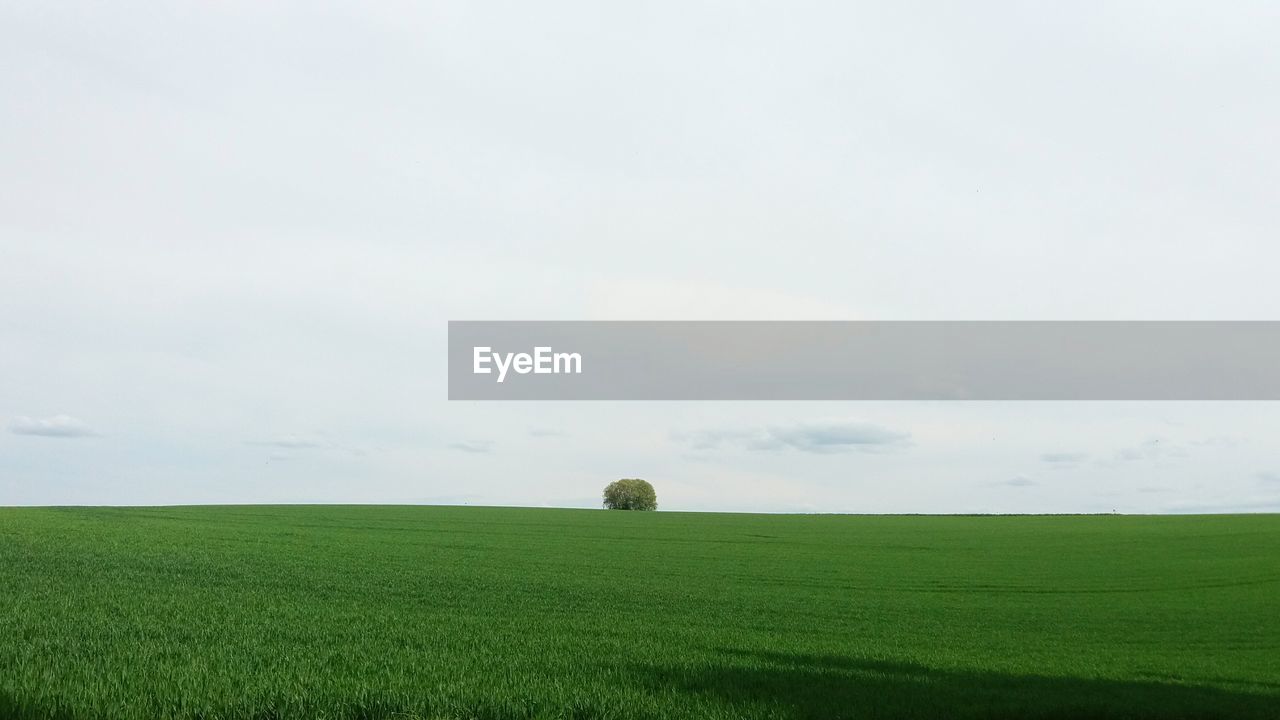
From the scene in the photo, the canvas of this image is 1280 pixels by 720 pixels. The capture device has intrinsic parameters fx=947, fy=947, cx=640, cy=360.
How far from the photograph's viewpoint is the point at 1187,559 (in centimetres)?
5391

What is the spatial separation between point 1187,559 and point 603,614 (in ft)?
143

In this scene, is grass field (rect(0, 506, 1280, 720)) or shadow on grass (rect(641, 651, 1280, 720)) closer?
grass field (rect(0, 506, 1280, 720))

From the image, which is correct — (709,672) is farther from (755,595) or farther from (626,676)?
(755,595)

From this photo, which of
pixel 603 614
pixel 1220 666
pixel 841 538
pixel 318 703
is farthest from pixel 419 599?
pixel 841 538

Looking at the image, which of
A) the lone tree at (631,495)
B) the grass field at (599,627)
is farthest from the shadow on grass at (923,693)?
the lone tree at (631,495)

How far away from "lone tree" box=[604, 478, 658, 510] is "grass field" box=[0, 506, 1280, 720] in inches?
2393

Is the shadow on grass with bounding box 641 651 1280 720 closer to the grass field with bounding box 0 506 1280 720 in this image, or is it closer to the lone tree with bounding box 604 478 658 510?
the grass field with bounding box 0 506 1280 720

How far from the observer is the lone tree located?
4658 inches

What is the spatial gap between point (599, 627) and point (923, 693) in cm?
845

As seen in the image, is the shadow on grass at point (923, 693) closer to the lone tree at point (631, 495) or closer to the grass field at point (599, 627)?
the grass field at point (599, 627)

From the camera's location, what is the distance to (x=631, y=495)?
118 m

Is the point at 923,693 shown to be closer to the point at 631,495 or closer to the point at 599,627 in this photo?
the point at 599,627

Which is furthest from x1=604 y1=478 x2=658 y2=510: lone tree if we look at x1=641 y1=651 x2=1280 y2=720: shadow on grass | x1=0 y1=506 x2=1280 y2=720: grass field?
x1=641 y1=651 x2=1280 y2=720: shadow on grass

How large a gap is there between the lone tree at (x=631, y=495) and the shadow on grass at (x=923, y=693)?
3973 inches
